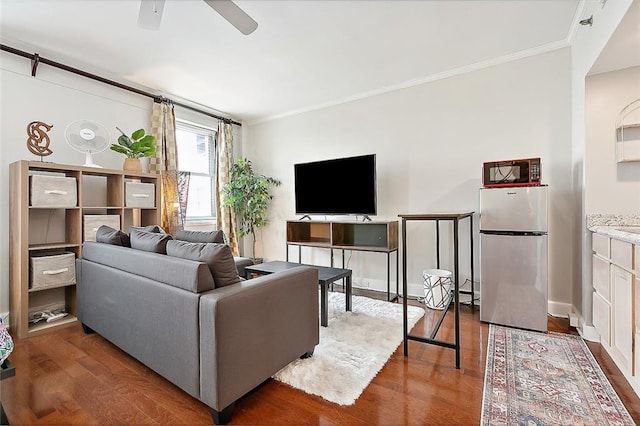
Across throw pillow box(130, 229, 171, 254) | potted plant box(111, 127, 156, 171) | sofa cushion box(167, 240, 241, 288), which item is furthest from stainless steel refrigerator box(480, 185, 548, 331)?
potted plant box(111, 127, 156, 171)

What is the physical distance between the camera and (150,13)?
181 cm

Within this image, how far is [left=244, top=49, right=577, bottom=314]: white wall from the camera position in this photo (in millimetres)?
2865

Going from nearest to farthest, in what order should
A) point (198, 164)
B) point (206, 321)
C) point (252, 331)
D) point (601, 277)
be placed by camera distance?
point (206, 321), point (252, 331), point (601, 277), point (198, 164)

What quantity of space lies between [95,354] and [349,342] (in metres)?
1.88

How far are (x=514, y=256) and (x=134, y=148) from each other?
12.7 ft

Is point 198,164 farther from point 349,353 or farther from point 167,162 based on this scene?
point 349,353

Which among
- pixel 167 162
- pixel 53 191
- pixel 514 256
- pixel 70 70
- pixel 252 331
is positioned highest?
pixel 70 70

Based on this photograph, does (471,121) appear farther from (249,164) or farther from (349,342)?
(249,164)

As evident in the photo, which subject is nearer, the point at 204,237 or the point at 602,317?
the point at 602,317

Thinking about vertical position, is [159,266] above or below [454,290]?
above

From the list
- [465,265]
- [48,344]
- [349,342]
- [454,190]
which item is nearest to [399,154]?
[454,190]

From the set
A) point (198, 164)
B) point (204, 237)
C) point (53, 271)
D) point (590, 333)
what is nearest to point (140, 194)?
point (53, 271)

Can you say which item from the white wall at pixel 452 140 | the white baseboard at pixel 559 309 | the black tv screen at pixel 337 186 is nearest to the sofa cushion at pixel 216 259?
the black tv screen at pixel 337 186

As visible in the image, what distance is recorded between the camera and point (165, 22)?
2.43 m
